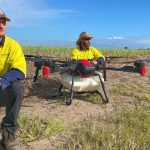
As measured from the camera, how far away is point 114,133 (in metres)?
5.75

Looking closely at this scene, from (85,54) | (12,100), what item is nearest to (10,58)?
(12,100)

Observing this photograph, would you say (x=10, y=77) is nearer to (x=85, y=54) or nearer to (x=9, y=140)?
(x=9, y=140)

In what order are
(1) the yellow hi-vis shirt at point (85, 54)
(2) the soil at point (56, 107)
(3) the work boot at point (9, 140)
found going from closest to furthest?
(3) the work boot at point (9, 140) < (2) the soil at point (56, 107) < (1) the yellow hi-vis shirt at point (85, 54)

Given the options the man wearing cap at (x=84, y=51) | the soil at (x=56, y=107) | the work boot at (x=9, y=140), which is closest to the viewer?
the work boot at (x=9, y=140)

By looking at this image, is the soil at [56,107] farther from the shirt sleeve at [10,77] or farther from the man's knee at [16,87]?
the shirt sleeve at [10,77]

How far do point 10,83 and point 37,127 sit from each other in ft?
3.38

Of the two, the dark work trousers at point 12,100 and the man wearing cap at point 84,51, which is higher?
the man wearing cap at point 84,51

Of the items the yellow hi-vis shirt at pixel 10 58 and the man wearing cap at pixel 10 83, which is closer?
the man wearing cap at pixel 10 83

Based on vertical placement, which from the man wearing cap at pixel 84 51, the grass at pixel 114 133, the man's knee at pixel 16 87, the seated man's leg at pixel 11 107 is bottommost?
the grass at pixel 114 133

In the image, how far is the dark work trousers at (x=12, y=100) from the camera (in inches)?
199

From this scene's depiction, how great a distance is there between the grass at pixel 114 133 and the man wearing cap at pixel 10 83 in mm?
772

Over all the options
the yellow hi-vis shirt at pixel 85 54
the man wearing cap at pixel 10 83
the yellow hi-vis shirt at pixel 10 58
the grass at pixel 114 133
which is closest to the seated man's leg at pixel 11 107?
the man wearing cap at pixel 10 83

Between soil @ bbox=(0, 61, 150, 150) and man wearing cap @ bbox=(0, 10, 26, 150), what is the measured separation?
0.32 meters

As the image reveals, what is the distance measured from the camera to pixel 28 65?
43.1ft
